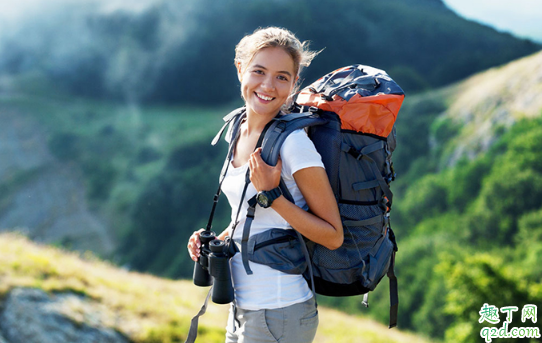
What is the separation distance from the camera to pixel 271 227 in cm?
195

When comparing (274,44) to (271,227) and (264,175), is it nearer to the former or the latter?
(264,175)

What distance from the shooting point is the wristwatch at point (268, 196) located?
1803 mm

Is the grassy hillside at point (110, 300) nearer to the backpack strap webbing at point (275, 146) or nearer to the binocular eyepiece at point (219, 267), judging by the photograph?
the binocular eyepiece at point (219, 267)

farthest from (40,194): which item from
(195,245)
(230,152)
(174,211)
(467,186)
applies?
(230,152)

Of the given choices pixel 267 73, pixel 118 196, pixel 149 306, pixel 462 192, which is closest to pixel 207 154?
pixel 118 196

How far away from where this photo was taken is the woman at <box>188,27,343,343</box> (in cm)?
183

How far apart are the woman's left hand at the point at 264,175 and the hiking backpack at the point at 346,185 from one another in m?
0.04

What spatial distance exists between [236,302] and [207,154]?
3856 cm

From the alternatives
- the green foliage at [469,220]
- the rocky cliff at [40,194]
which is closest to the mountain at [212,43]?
the rocky cliff at [40,194]

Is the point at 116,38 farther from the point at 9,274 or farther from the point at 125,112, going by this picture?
the point at 9,274

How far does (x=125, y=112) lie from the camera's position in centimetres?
4719

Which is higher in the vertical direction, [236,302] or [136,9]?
[136,9]

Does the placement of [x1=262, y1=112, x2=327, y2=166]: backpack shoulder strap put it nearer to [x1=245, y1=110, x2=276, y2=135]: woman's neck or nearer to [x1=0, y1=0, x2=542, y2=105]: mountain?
[x1=245, y1=110, x2=276, y2=135]: woman's neck

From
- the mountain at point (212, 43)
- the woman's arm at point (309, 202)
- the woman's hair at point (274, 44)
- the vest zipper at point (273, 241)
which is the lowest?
the vest zipper at point (273, 241)
